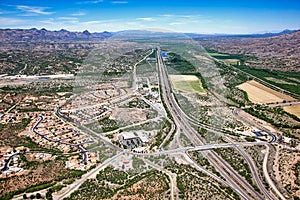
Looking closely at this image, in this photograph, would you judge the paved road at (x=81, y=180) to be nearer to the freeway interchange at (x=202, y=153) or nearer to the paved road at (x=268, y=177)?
the freeway interchange at (x=202, y=153)

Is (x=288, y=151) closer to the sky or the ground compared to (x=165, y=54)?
closer to the ground

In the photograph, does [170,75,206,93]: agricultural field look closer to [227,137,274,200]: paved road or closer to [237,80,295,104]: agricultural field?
[237,80,295,104]: agricultural field

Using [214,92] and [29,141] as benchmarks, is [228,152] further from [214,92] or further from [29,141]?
[214,92]

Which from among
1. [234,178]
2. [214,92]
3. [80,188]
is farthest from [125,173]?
[214,92]

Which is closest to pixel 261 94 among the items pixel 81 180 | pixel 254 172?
pixel 254 172

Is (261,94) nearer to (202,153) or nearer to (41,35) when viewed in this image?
(202,153)

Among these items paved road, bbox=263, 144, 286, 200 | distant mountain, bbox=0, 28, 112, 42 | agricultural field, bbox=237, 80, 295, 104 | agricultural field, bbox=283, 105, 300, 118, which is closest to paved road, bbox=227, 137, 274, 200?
paved road, bbox=263, 144, 286, 200
